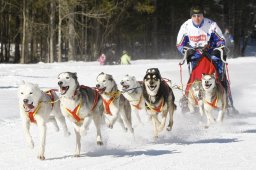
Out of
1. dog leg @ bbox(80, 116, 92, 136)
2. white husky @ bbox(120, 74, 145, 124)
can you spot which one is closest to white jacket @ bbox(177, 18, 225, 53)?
white husky @ bbox(120, 74, 145, 124)

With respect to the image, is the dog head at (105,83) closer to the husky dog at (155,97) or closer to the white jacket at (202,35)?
the husky dog at (155,97)

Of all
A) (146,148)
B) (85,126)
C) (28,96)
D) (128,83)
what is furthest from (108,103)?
(28,96)

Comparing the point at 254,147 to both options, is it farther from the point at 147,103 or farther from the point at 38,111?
the point at 38,111

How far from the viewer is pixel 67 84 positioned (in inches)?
249

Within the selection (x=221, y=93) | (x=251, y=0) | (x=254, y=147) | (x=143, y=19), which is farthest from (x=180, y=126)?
(x=251, y=0)

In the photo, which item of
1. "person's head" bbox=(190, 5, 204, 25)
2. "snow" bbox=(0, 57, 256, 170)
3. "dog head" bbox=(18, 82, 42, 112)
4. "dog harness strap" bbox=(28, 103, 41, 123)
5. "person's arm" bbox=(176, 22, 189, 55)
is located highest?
"person's head" bbox=(190, 5, 204, 25)

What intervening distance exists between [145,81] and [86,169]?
102 inches

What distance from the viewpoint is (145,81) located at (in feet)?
25.9

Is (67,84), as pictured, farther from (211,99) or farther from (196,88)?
(196,88)

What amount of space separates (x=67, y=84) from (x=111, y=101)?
1.34m

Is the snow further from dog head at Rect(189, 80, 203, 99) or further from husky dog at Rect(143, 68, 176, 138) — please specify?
dog head at Rect(189, 80, 203, 99)

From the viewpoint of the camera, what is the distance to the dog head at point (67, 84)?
6.30 meters

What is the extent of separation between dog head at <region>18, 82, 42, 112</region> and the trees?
71.3ft

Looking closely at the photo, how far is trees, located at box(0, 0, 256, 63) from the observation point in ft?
97.2
